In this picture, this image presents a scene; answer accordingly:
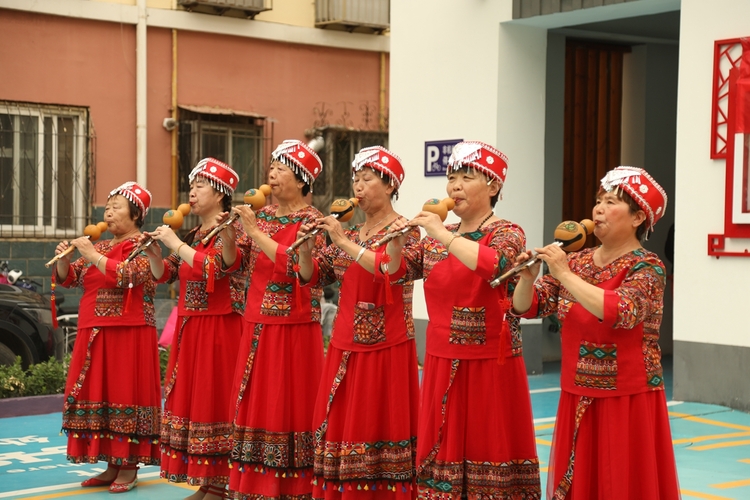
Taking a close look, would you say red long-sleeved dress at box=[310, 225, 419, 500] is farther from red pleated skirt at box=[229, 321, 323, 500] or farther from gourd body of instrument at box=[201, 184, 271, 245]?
gourd body of instrument at box=[201, 184, 271, 245]

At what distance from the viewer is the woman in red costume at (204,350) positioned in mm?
5609

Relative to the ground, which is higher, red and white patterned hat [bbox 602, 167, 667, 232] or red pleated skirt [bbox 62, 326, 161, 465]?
red and white patterned hat [bbox 602, 167, 667, 232]

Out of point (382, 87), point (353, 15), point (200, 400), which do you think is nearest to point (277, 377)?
point (200, 400)

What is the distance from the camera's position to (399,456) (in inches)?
192

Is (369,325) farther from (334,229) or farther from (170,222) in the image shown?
(170,222)

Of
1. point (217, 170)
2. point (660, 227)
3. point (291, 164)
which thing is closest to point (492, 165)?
point (291, 164)

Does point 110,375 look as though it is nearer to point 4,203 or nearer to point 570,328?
point 570,328

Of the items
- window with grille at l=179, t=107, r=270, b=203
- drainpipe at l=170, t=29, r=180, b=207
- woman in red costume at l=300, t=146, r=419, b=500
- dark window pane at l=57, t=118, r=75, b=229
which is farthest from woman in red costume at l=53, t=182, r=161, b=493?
window with grille at l=179, t=107, r=270, b=203

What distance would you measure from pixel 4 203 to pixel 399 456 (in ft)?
27.5

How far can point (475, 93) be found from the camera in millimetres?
9891

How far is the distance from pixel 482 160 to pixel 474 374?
2.95ft

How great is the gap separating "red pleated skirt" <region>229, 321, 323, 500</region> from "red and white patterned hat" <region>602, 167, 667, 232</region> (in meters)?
1.92

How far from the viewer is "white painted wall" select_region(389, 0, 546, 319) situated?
9.77 meters

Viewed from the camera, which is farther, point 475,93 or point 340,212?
point 475,93
